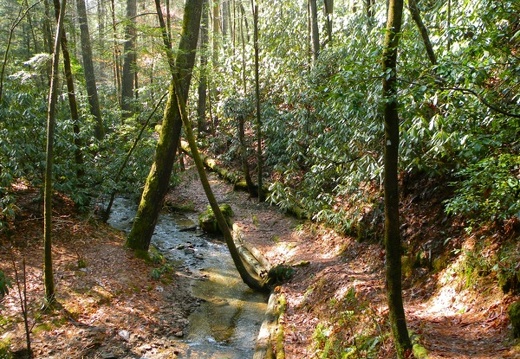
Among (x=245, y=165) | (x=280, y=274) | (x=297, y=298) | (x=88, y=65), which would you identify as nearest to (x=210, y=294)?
(x=280, y=274)

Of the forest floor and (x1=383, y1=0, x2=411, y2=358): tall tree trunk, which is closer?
(x1=383, y1=0, x2=411, y2=358): tall tree trunk

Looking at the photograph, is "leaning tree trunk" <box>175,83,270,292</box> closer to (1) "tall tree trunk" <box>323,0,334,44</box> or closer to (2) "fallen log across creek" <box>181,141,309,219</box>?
(2) "fallen log across creek" <box>181,141,309,219</box>

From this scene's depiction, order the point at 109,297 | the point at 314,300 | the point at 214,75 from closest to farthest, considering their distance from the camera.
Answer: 1. the point at 314,300
2. the point at 109,297
3. the point at 214,75

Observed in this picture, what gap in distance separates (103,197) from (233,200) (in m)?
5.40

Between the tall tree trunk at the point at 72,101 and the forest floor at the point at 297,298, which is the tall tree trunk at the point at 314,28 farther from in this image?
the tall tree trunk at the point at 72,101

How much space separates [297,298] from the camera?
7.92m

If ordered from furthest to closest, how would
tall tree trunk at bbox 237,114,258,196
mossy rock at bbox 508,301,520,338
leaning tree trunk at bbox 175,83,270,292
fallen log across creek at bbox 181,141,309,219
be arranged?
tall tree trunk at bbox 237,114,258,196, fallen log across creek at bbox 181,141,309,219, leaning tree trunk at bbox 175,83,270,292, mossy rock at bbox 508,301,520,338

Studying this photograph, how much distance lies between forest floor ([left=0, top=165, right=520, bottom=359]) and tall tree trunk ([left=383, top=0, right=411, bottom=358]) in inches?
25.8

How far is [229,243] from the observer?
8.87 meters

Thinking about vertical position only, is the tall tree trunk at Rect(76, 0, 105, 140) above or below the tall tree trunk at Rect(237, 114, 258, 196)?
above

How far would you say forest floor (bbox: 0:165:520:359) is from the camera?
205 inches

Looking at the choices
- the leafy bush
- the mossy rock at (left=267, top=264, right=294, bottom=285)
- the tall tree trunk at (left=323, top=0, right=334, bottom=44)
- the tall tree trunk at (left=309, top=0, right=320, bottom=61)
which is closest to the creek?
the mossy rock at (left=267, top=264, right=294, bottom=285)

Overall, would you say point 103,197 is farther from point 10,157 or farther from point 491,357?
point 491,357

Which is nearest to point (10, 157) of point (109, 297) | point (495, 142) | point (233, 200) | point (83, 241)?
point (83, 241)
